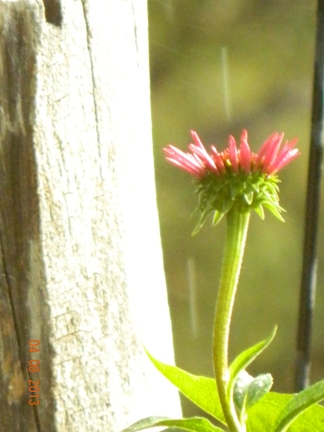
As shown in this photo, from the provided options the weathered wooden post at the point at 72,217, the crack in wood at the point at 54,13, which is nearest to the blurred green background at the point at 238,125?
the weathered wooden post at the point at 72,217

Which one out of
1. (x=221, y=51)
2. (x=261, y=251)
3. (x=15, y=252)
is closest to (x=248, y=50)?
(x=221, y=51)

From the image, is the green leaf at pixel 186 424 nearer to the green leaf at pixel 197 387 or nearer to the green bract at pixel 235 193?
the green leaf at pixel 197 387

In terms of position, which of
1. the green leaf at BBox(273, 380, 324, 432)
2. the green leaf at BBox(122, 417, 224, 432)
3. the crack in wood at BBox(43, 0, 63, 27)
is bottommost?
the green leaf at BBox(122, 417, 224, 432)

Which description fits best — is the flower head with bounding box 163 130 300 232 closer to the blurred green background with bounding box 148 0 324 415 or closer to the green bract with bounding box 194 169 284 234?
the green bract with bounding box 194 169 284 234

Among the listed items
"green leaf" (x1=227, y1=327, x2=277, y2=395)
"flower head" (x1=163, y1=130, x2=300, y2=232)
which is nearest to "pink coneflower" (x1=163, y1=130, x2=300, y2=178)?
"flower head" (x1=163, y1=130, x2=300, y2=232)

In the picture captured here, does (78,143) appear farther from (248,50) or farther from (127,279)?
(248,50)

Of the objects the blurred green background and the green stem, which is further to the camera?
the blurred green background

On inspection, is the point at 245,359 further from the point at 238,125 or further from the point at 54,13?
the point at 238,125

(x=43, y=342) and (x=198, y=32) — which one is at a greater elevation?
(x=198, y=32)
